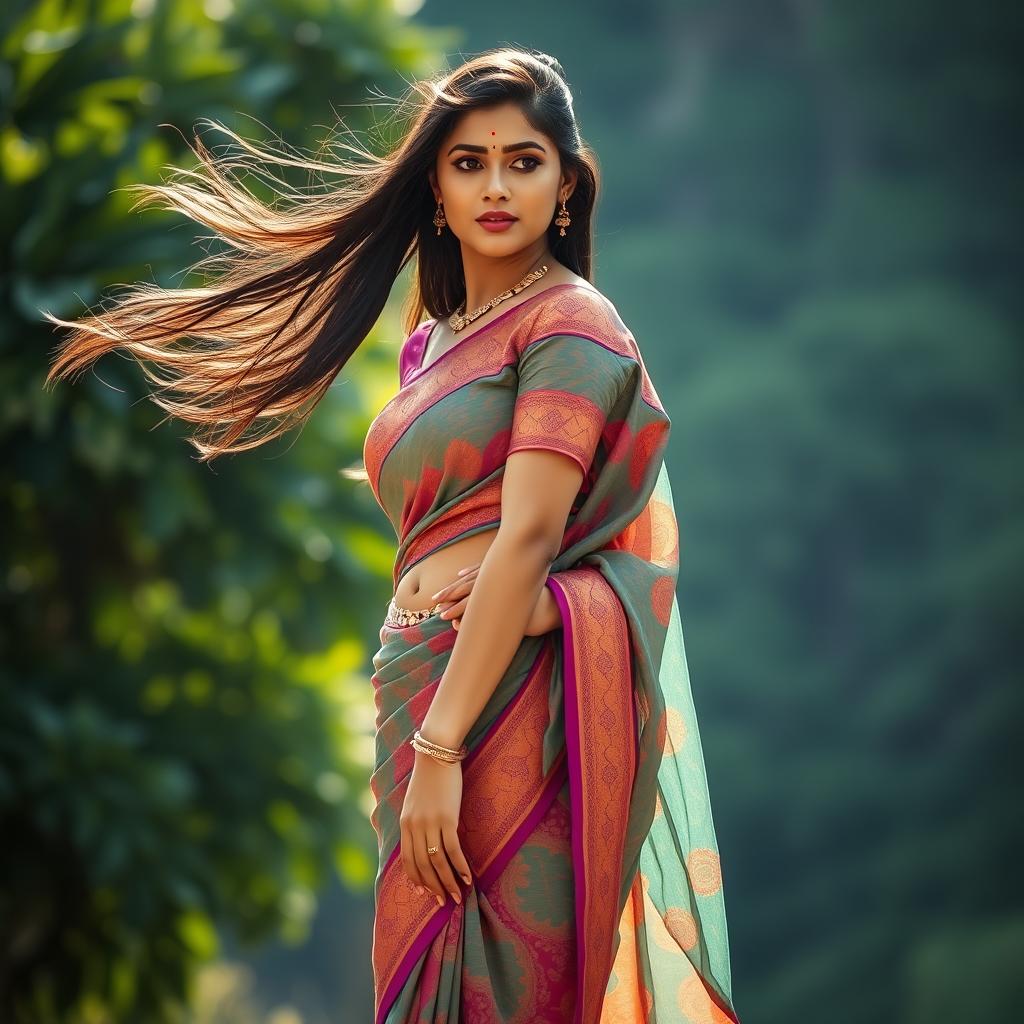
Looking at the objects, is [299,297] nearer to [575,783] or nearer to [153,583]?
[575,783]

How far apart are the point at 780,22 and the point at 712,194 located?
2.15 meters

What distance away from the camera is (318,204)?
2156 mm

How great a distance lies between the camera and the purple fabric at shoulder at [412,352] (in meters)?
2.05

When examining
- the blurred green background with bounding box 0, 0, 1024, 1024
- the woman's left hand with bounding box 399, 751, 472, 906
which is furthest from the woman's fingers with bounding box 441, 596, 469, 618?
the blurred green background with bounding box 0, 0, 1024, 1024

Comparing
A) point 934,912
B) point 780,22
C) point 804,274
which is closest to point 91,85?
point 934,912

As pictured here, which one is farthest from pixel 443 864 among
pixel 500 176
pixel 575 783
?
pixel 500 176

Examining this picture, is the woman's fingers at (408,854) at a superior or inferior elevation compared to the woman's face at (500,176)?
inferior

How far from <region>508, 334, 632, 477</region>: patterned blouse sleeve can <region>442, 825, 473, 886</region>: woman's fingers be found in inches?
16.2

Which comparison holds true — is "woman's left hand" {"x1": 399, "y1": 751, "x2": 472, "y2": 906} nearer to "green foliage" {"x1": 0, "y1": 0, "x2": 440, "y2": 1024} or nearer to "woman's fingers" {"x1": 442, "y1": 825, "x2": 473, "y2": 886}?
"woman's fingers" {"x1": 442, "y1": 825, "x2": 473, "y2": 886}

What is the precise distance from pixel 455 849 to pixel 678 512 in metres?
11.9

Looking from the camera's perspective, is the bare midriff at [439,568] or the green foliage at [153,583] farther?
the green foliage at [153,583]

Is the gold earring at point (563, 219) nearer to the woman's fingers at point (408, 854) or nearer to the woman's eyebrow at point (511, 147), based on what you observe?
the woman's eyebrow at point (511, 147)

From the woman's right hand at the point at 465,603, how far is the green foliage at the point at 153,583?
3051 mm

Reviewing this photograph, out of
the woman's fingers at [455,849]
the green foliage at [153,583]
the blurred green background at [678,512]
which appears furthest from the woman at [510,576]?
the green foliage at [153,583]
